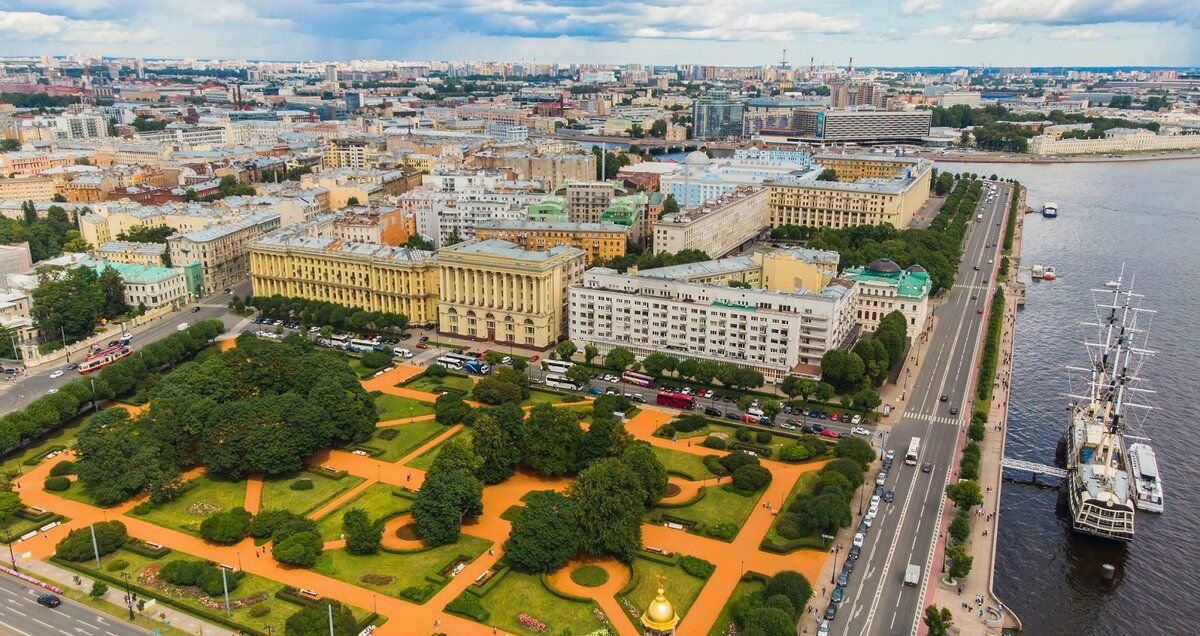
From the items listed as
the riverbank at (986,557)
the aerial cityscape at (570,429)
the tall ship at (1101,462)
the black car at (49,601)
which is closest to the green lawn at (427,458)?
the aerial cityscape at (570,429)

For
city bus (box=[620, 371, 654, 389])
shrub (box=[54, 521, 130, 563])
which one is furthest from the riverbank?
shrub (box=[54, 521, 130, 563])

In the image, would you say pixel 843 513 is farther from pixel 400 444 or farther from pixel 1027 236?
pixel 1027 236

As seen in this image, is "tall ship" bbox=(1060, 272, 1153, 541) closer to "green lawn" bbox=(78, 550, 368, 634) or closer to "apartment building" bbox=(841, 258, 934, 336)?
"apartment building" bbox=(841, 258, 934, 336)

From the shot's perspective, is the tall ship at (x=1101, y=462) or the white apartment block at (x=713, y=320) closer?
the tall ship at (x=1101, y=462)

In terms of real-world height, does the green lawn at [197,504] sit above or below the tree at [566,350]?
below

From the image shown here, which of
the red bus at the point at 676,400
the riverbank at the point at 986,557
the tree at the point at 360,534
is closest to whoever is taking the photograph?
the riverbank at the point at 986,557

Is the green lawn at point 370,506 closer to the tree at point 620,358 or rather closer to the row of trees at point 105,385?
the row of trees at point 105,385

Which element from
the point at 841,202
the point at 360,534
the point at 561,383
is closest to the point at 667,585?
the point at 360,534
